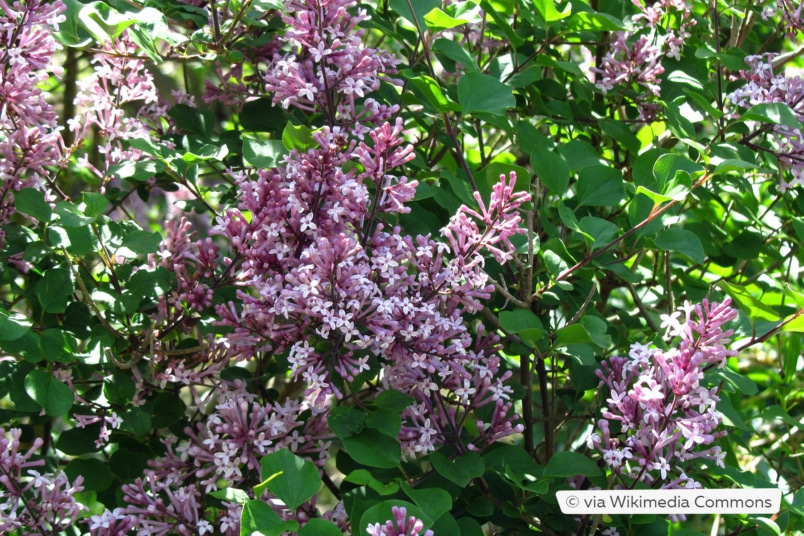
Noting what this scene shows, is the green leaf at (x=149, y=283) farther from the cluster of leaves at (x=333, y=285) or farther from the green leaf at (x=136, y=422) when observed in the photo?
the green leaf at (x=136, y=422)

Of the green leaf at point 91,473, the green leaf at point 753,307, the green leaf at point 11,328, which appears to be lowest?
the green leaf at point 91,473

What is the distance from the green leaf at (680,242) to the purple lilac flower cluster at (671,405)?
0.34ft

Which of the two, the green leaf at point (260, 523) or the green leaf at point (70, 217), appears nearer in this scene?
→ the green leaf at point (260, 523)

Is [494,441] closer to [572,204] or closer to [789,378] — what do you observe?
[572,204]

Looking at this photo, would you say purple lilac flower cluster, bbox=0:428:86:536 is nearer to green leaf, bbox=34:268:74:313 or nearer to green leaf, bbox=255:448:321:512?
green leaf, bbox=34:268:74:313

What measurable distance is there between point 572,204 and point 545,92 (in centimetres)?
31

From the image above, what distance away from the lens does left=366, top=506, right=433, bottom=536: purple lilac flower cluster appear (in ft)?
3.24

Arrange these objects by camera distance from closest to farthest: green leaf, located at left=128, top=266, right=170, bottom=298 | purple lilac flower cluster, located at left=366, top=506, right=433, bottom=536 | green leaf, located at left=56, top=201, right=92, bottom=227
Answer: purple lilac flower cluster, located at left=366, top=506, right=433, bottom=536, green leaf, located at left=56, top=201, right=92, bottom=227, green leaf, located at left=128, top=266, right=170, bottom=298

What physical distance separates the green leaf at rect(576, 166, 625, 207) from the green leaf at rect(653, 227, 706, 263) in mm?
132

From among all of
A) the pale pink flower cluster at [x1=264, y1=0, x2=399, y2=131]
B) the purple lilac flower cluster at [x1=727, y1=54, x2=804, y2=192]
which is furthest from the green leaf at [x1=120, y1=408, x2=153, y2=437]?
the purple lilac flower cluster at [x1=727, y1=54, x2=804, y2=192]

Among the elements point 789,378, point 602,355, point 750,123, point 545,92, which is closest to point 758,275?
point 789,378

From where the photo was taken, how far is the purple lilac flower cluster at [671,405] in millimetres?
1112

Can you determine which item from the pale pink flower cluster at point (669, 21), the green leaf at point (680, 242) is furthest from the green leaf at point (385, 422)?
the pale pink flower cluster at point (669, 21)

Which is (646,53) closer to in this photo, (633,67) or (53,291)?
(633,67)
